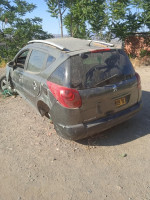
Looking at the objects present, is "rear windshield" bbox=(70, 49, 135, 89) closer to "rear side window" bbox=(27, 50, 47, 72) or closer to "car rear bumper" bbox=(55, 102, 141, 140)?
"car rear bumper" bbox=(55, 102, 141, 140)

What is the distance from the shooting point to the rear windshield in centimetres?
279

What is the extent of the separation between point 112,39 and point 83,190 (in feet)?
37.0

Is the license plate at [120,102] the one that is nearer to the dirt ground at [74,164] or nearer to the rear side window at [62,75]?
the dirt ground at [74,164]

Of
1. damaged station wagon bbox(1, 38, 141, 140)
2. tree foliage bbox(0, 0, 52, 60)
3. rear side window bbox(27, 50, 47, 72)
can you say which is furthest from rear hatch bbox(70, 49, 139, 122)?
tree foliage bbox(0, 0, 52, 60)

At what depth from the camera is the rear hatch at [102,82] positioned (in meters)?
2.80

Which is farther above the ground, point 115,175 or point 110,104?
point 110,104

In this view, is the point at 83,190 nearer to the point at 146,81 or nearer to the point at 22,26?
the point at 146,81

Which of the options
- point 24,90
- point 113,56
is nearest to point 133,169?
point 113,56

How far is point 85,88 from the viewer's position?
280cm

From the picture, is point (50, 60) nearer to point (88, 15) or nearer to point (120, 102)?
point (120, 102)

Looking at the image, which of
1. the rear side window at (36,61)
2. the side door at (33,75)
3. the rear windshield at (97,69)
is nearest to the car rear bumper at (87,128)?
the rear windshield at (97,69)

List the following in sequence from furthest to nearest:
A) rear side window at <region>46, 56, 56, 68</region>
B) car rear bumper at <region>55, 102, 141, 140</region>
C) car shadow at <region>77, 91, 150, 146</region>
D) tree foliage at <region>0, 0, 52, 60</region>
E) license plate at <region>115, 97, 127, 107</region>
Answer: tree foliage at <region>0, 0, 52, 60</region>
car shadow at <region>77, 91, 150, 146</region>
rear side window at <region>46, 56, 56, 68</region>
license plate at <region>115, 97, 127, 107</region>
car rear bumper at <region>55, 102, 141, 140</region>

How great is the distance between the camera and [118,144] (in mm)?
3340

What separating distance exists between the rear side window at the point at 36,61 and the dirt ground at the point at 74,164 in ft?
4.29
